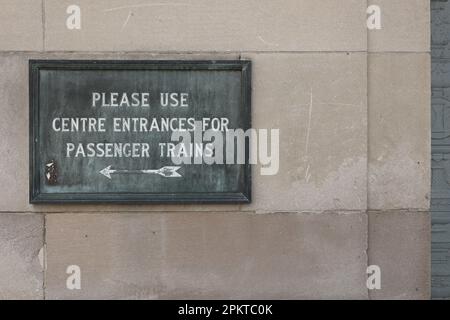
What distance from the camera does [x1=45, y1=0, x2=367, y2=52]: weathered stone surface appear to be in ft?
22.1

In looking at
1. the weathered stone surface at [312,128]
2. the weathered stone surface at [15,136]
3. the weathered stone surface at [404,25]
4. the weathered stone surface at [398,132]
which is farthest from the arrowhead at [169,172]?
the weathered stone surface at [404,25]

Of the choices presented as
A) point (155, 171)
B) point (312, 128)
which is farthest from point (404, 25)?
point (155, 171)

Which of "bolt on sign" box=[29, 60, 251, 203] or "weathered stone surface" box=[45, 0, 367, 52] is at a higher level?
"weathered stone surface" box=[45, 0, 367, 52]

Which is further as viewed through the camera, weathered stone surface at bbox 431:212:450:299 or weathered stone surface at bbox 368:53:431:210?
weathered stone surface at bbox 431:212:450:299

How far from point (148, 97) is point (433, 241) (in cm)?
314

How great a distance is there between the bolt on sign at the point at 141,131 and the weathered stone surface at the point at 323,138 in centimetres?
34

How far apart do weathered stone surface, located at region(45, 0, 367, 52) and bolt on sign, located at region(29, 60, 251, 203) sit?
0.20 m

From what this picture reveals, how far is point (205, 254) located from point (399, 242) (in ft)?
5.93

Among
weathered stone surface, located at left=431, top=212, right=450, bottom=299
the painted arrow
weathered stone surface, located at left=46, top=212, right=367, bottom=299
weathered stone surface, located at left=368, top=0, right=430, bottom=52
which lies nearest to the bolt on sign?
the painted arrow

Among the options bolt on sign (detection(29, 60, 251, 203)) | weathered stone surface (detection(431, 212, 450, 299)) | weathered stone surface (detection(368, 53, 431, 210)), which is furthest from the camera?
weathered stone surface (detection(431, 212, 450, 299))

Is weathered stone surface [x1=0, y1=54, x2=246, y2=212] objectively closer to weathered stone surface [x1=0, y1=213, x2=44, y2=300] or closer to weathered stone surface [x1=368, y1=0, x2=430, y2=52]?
weathered stone surface [x1=0, y1=213, x2=44, y2=300]

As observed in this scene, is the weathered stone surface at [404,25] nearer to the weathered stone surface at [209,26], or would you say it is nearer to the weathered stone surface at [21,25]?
the weathered stone surface at [209,26]

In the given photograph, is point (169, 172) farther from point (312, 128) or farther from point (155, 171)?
point (312, 128)

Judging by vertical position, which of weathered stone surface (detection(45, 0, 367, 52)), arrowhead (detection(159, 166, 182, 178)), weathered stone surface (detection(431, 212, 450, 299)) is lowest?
weathered stone surface (detection(431, 212, 450, 299))
